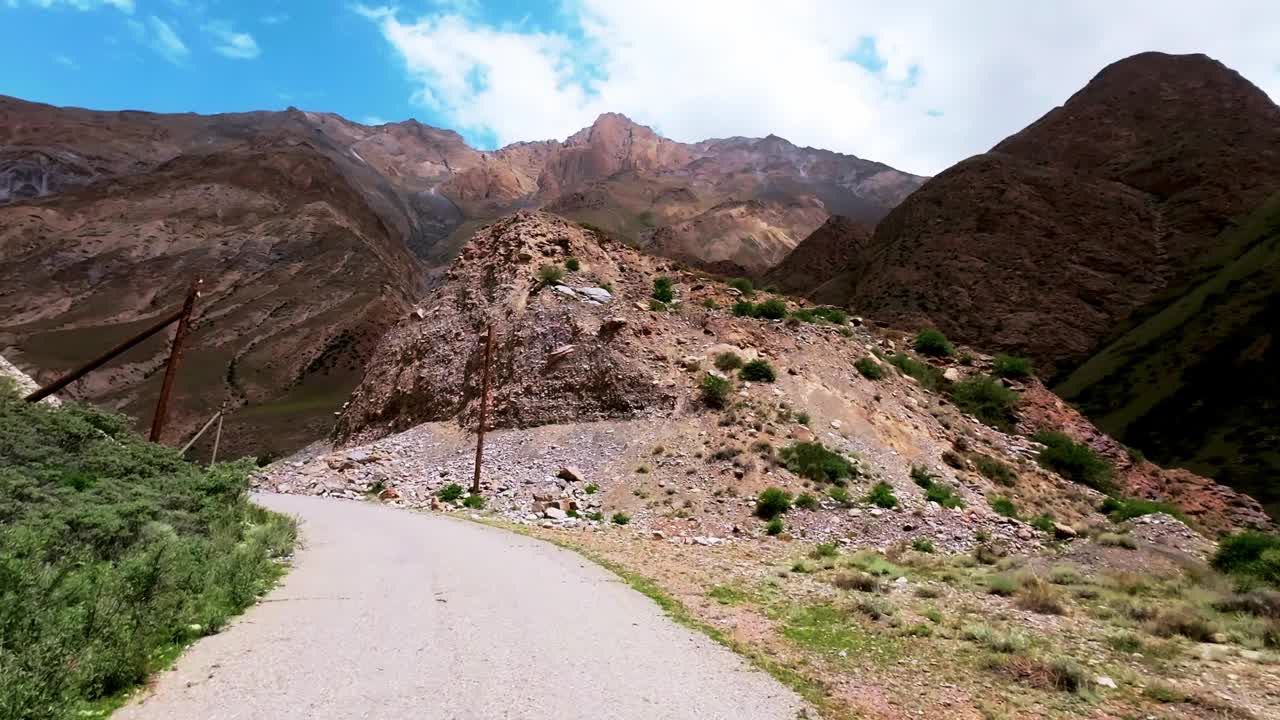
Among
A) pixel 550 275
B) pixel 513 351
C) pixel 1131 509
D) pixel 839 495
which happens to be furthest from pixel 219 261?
Result: pixel 1131 509

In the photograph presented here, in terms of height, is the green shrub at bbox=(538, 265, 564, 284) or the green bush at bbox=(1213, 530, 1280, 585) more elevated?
the green shrub at bbox=(538, 265, 564, 284)

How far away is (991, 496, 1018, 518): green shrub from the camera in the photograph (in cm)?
2195

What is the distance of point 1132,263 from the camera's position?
213ft

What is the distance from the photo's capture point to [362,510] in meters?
19.6

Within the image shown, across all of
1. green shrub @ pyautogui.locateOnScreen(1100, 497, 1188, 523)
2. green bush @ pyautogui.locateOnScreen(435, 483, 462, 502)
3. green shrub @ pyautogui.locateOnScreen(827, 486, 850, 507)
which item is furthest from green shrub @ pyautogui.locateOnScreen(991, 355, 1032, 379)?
green bush @ pyautogui.locateOnScreen(435, 483, 462, 502)

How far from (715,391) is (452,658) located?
65.6 ft

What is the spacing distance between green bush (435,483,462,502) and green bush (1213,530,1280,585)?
20.8 m

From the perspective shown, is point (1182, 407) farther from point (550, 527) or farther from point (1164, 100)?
point (1164, 100)

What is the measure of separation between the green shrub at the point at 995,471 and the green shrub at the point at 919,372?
23.1 feet

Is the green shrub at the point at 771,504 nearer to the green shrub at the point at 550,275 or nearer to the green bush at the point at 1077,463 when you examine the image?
the green bush at the point at 1077,463

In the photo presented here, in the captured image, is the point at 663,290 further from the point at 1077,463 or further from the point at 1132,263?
the point at 1132,263

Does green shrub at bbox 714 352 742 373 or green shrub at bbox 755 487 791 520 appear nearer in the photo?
green shrub at bbox 755 487 791 520

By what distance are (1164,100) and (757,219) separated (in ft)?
257

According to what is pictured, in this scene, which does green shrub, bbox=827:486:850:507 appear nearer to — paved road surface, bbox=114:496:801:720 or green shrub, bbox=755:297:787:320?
paved road surface, bbox=114:496:801:720
